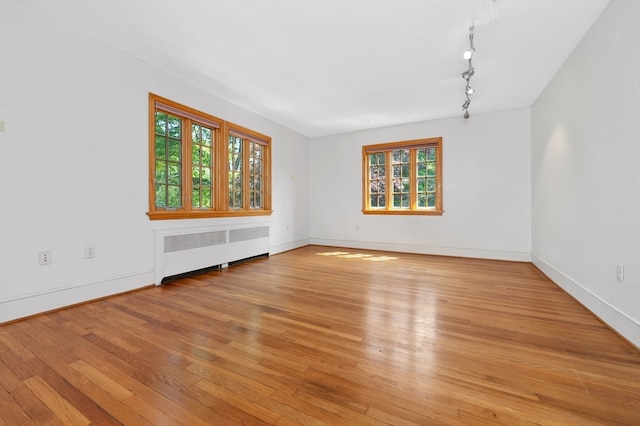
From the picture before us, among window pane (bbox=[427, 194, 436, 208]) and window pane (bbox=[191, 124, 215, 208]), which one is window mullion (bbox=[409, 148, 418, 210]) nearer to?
window pane (bbox=[427, 194, 436, 208])

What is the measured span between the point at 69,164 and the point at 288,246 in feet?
13.0

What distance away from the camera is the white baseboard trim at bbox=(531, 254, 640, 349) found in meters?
1.87

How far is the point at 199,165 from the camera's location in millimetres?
4023

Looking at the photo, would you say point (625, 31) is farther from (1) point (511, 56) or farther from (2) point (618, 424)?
(2) point (618, 424)

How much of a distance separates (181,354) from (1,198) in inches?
81.6

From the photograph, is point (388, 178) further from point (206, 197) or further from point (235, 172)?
point (206, 197)

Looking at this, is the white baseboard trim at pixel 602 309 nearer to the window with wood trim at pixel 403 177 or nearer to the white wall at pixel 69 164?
the window with wood trim at pixel 403 177

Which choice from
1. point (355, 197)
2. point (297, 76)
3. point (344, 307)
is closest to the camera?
point (344, 307)

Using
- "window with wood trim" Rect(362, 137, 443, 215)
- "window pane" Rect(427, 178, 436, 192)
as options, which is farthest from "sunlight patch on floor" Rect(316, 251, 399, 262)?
"window pane" Rect(427, 178, 436, 192)

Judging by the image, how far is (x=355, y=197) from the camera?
625 cm

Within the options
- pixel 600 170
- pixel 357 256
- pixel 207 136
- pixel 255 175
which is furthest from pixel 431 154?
pixel 207 136

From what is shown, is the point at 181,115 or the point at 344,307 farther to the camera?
the point at 181,115

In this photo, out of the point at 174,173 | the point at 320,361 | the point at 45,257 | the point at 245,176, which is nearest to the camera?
the point at 320,361

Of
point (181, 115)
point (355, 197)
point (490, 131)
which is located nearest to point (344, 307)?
point (181, 115)
